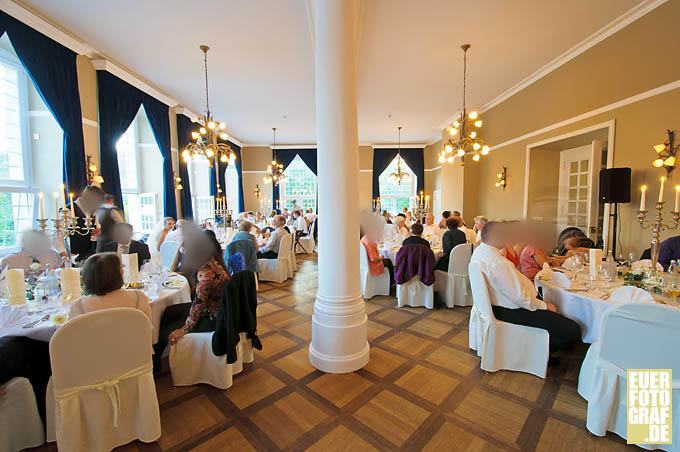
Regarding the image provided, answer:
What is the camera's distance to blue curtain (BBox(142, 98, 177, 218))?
6.53 meters

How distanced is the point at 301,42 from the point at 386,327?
422cm

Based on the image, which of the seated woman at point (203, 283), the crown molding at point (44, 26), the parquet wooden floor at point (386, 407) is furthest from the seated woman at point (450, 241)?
the crown molding at point (44, 26)

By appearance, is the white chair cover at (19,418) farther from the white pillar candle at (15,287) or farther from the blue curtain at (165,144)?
the blue curtain at (165,144)

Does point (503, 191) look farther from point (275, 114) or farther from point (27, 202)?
point (27, 202)

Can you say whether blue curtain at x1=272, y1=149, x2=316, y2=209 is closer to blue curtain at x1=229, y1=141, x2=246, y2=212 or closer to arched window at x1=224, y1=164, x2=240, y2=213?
blue curtain at x1=229, y1=141, x2=246, y2=212

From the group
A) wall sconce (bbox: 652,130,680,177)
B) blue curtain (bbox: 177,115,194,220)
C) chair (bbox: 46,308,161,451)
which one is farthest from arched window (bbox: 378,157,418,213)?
chair (bbox: 46,308,161,451)

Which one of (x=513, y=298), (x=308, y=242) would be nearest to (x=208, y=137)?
(x=308, y=242)

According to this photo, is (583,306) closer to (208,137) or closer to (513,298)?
(513,298)

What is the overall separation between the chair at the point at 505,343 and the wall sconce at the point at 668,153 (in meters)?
2.88

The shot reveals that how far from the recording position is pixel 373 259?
15.3 feet

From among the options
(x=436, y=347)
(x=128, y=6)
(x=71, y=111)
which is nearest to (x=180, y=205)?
(x=71, y=111)

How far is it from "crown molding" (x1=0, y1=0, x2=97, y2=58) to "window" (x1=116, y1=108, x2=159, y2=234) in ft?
7.07

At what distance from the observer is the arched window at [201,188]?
9.41 meters

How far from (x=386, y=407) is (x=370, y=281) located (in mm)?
2541
